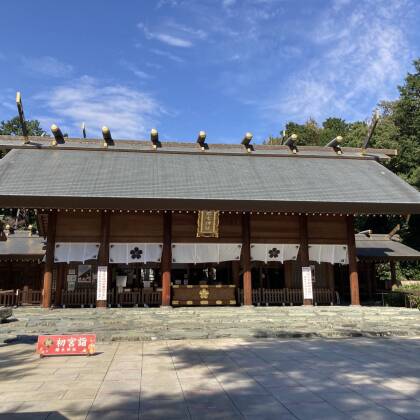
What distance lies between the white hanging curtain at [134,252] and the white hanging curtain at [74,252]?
0.70 m

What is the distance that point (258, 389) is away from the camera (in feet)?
20.1

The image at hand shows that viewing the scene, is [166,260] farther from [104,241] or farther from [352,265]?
[352,265]

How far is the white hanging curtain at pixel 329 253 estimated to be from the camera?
17172mm

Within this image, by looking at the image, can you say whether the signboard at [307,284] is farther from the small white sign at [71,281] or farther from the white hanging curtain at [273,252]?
the small white sign at [71,281]

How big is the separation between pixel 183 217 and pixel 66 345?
8408 millimetres

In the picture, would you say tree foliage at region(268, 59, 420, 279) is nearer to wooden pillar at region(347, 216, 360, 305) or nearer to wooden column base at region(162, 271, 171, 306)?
wooden pillar at region(347, 216, 360, 305)

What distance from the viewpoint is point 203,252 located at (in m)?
16.6

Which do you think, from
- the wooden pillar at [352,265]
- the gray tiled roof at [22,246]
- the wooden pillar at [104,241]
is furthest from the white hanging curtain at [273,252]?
the gray tiled roof at [22,246]

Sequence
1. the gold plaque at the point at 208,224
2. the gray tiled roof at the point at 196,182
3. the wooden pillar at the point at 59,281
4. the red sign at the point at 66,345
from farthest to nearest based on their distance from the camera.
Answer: the wooden pillar at the point at 59,281
the gold plaque at the point at 208,224
the gray tiled roof at the point at 196,182
the red sign at the point at 66,345

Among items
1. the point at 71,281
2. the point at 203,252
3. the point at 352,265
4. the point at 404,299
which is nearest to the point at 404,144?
the point at 404,299

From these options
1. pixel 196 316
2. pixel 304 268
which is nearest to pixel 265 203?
pixel 304 268

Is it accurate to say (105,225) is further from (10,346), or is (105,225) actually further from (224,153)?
(224,153)

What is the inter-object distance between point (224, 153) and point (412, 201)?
9.15m

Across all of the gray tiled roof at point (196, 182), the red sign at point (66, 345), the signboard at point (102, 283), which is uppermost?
the gray tiled roof at point (196, 182)
